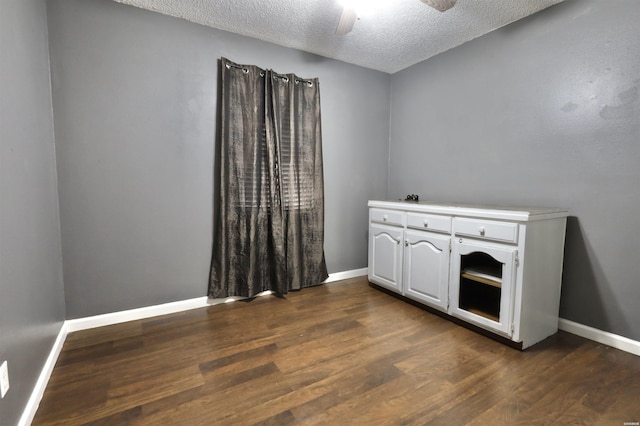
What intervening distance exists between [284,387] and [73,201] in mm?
1948

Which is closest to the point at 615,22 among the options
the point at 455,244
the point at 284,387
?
the point at 455,244

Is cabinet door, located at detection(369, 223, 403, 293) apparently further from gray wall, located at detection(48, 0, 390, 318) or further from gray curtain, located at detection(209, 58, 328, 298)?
gray wall, located at detection(48, 0, 390, 318)

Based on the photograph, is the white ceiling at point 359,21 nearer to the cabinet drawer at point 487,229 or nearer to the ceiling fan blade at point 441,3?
the ceiling fan blade at point 441,3

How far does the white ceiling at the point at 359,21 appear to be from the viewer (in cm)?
221

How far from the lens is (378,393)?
1516 mm

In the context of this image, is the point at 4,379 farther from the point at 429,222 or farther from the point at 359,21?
the point at 359,21

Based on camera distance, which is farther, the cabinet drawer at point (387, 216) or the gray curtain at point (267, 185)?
the cabinet drawer at point (387, 216)

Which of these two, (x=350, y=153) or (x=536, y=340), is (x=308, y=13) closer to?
(x=350, y=153)

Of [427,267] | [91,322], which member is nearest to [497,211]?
[427,267]

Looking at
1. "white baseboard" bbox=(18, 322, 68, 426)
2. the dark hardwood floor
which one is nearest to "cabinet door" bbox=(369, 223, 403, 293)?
the dark hardwood floor

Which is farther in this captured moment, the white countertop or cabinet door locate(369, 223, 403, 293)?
cabinet door locate(369, 223, 403, 293)

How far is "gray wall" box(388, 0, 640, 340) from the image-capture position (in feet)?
6.25

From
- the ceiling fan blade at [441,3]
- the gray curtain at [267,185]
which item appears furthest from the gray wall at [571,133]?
the gray curtain at [267,185]

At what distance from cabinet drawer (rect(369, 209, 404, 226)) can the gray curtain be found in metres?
0.54
